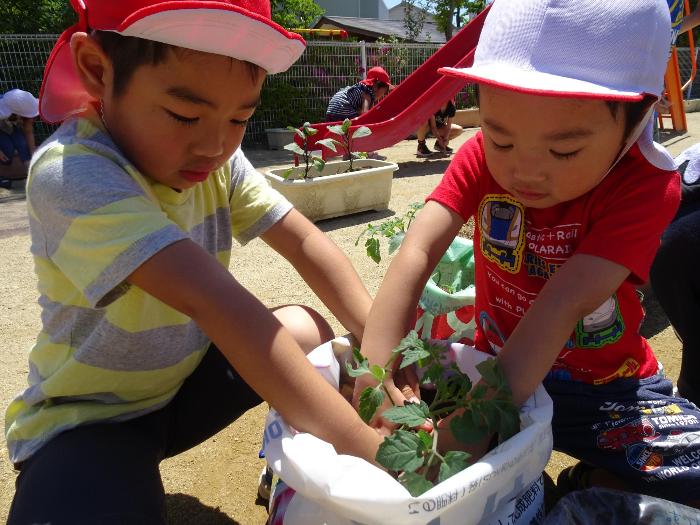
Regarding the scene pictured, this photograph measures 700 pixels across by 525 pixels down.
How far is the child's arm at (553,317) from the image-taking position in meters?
1.05

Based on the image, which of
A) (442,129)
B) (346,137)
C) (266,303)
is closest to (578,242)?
(266,303)

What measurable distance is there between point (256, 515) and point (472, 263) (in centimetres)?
103

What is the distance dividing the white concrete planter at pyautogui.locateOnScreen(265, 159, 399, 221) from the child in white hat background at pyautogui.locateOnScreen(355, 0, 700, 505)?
240 centimetres

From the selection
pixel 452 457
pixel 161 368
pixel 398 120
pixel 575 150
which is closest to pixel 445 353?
pixel 452 457

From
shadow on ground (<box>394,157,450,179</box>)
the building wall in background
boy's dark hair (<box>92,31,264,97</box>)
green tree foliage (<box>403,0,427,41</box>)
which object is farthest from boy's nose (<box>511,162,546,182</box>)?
the building wall in background

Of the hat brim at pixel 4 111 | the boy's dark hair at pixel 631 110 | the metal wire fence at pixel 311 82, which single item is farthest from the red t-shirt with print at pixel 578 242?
the metal wire fence at pixel 311 82

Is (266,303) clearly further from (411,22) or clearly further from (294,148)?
(411,22)

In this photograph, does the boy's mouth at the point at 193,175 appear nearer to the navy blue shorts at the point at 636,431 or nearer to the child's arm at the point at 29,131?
the navy blue shorts at the point at 636,431

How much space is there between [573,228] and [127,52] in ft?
3.03

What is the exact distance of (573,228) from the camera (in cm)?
123

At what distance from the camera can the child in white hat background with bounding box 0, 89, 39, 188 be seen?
19.8 feet

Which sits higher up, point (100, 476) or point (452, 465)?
point (452, 465)

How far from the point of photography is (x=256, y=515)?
1483mm

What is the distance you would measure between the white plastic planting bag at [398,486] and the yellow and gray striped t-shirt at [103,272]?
14.1 inches
